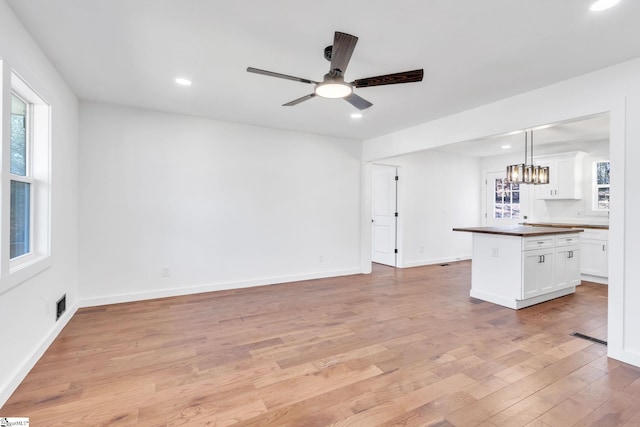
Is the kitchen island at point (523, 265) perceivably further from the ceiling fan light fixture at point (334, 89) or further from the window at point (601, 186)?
the ceiling fan light fixture at point (334, 89)

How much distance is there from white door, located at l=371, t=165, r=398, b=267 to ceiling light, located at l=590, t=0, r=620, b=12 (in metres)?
4.60

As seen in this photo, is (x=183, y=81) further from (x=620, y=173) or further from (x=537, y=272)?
(x=537, y=272)

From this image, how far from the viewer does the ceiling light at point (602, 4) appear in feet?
6.07

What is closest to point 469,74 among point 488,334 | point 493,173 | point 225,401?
point 488,334

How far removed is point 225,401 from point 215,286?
8.70 ft

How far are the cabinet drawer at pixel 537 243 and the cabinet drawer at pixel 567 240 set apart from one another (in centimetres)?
20

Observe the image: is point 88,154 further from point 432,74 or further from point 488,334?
point 488,334

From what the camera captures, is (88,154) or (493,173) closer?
(88,154)

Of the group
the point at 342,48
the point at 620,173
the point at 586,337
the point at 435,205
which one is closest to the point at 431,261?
the point at 435,205

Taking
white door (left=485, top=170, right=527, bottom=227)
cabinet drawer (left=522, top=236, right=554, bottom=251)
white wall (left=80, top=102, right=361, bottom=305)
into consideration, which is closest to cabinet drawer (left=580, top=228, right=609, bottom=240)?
white door (left=485, top=170, right=527, bottom=227)

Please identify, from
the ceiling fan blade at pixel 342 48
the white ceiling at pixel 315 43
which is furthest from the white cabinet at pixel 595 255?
the ceiling fan blade at pixel 342 48

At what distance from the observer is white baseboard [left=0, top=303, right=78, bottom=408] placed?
77.5 inches

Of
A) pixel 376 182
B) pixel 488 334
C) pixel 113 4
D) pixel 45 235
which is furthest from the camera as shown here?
pixel 376 182

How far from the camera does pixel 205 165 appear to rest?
4.40 meters
